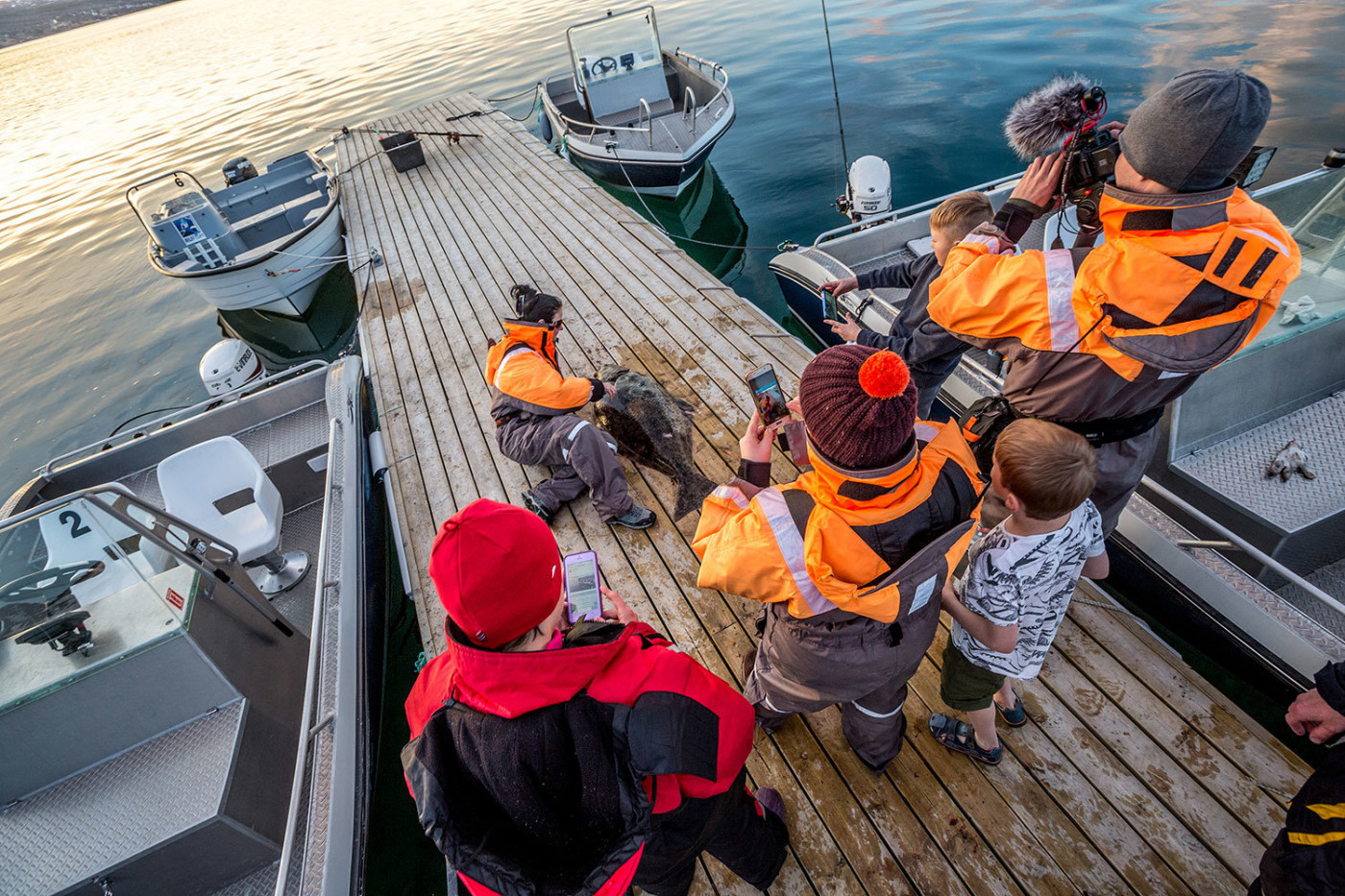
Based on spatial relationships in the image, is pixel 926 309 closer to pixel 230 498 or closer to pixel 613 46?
pixel 230 498

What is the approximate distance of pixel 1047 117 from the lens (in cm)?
232

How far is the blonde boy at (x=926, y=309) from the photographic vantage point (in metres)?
2.72

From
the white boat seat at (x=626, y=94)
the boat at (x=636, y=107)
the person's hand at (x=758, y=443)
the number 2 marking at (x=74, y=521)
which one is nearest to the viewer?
the person's hand at (x=758, y=443)

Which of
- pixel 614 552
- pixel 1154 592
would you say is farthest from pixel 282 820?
pixel 1154 592

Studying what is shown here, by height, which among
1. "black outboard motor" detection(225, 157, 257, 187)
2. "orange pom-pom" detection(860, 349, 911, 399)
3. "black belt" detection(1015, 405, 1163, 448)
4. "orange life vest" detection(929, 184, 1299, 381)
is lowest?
"black belt" detection(1015, 405, 1163, 448)

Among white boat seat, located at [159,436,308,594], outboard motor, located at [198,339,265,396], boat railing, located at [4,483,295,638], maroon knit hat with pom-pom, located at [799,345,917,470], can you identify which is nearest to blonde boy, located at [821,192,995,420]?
maroon knit hat with pom-pom, located at [799,345,917,470]

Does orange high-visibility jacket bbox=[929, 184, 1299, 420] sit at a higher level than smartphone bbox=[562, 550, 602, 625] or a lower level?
higher

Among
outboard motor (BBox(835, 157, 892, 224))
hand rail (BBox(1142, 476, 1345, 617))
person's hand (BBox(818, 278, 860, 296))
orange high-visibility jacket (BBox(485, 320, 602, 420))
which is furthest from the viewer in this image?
outboard motor (BBox(835, 157, 892, 224))

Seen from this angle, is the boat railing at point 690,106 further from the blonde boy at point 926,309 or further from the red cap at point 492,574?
the red cap at point 492,574

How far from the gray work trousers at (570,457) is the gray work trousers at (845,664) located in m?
1.73

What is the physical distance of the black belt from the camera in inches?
80.7

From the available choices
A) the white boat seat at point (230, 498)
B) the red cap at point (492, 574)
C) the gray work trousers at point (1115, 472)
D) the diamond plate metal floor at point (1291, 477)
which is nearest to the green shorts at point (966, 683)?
the gray work trousers at point (1115, 472)

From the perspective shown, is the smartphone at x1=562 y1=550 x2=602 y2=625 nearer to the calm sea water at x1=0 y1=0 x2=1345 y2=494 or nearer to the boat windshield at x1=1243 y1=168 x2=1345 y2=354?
the boat windshield at x1=1243 y1=168 x2=1345 y2=354

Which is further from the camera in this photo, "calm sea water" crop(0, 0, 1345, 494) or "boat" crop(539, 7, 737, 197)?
"calm sea water" crop(0, 0, 1345, 494)
